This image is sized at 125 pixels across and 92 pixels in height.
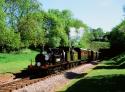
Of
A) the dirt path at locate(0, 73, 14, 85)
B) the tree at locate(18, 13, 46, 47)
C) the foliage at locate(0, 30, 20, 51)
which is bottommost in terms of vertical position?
the dirt path at locate(0, 73, 14, 85)

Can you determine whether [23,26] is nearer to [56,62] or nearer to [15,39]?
[15,39]

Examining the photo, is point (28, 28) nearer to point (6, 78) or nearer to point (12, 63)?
point (12, 63)

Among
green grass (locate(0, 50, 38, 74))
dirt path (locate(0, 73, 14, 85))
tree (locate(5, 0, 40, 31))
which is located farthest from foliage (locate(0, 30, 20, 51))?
dirt path (locate(0, 73, 14, 85))

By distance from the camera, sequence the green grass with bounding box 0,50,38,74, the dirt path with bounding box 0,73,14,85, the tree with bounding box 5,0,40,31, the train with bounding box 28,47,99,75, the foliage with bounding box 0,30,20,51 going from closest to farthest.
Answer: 1. the dirt path with bounding box 0,73,14,85
2. the train with bounding box 28,47,99,75
3. the green grass with bounding box 0,50,38,74
4. the foliage with bounding box 0,30,20,51
5. the tree with bounding box 5,0,40,31

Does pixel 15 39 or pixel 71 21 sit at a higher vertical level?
pixel 71 21

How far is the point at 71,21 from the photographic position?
12288 cm

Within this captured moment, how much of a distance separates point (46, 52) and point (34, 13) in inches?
1307

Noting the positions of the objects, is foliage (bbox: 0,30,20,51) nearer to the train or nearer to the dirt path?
the train

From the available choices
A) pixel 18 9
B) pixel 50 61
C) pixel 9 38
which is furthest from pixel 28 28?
pixel 50 61

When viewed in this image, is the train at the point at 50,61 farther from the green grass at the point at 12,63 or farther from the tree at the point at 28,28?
the tree at the point at 28,28

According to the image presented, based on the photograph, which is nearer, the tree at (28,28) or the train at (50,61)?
the train at (50,61)

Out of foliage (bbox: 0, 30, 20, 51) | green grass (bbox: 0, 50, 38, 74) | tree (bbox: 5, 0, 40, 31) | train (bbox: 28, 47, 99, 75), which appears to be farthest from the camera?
tree (bbox: 5, 0, 40, 31)

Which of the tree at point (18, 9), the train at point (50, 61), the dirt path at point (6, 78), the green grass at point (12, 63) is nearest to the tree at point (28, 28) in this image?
the tree at point (18, 9)

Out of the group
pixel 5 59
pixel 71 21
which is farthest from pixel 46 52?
pixel 71 21
